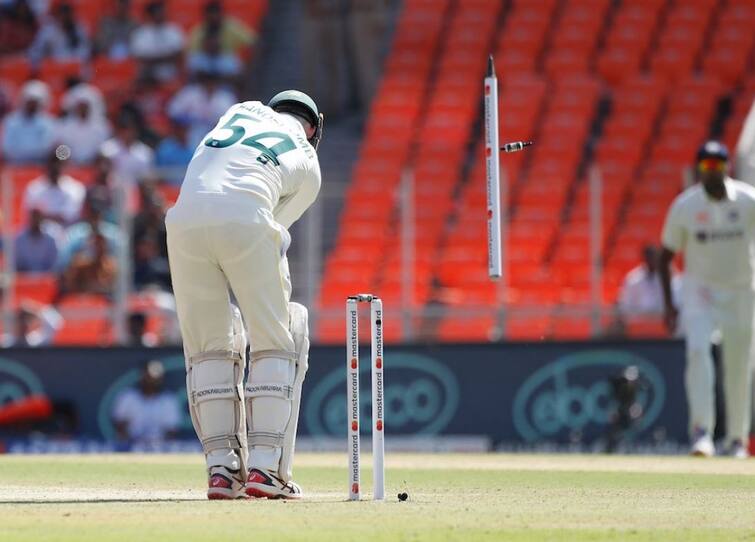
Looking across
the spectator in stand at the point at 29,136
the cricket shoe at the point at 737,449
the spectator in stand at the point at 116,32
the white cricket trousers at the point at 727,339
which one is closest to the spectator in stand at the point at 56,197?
the spectator in stand at the point at 29,136

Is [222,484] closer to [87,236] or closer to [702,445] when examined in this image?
[702,445]

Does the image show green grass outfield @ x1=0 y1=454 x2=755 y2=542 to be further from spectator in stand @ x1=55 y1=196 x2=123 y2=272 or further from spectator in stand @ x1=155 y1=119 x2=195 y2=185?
spectator in stand @ x1=155 y1=119 x2=195 y2=185

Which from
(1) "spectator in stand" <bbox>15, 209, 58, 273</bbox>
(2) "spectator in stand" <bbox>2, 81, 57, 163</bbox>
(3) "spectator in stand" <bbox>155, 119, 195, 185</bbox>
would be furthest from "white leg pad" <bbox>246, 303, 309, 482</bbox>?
(2) "spectator in stand" <bbox>2, 81, 57, 163</bbox>

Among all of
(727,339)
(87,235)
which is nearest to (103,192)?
(87,235)

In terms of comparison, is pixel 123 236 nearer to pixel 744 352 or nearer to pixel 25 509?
pixel 744 352

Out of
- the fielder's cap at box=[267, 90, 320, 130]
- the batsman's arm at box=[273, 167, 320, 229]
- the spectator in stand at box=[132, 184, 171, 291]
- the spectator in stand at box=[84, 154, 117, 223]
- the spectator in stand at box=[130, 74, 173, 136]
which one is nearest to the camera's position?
the batsman's arm at box=[273, 167, 320, 229]

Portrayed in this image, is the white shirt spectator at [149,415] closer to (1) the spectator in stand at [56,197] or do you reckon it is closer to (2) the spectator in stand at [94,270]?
(2) the spectator in stand at [94,270]

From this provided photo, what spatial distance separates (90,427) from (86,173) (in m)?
3.67

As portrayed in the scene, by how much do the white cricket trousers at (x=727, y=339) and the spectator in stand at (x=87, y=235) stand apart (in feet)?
17.7

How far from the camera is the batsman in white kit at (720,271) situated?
13812 millimetres

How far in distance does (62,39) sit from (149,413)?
25.2 ft

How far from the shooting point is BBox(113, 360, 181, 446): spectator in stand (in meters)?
16.2

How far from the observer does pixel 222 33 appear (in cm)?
2183

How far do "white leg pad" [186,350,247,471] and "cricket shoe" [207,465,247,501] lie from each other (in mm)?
38
